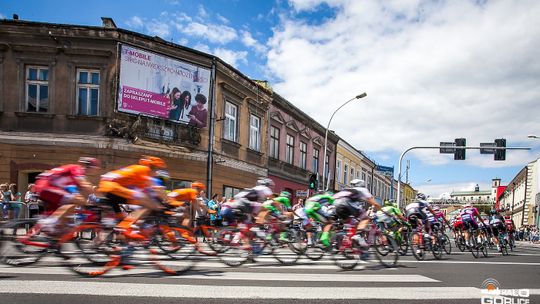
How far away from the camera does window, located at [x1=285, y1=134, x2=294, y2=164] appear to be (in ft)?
89.2

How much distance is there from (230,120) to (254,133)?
280 centimetres

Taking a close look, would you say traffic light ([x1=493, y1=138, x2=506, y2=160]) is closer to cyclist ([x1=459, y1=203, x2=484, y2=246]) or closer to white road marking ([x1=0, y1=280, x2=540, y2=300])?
cyclist ([x1=459, y1=203, x2=484, y2=246])

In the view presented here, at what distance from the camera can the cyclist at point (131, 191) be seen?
20.9 feet

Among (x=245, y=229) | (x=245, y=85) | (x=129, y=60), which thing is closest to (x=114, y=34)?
(x=129, y=60)

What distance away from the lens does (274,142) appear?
2533 centimetres

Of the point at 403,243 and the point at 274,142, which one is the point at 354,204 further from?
the point at 274,142

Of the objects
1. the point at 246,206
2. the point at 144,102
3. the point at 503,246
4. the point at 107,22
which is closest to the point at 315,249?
the point at 246,206

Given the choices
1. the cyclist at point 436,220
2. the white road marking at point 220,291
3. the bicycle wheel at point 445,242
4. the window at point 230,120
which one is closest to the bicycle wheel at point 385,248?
the white road marking at point 220,291

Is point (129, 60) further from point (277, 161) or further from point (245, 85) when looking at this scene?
point (277, 161)

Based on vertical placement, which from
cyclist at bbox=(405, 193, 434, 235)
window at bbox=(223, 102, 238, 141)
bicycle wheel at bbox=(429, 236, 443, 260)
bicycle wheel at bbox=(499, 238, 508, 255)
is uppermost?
window at bbox=(223, 102, 238, 141)

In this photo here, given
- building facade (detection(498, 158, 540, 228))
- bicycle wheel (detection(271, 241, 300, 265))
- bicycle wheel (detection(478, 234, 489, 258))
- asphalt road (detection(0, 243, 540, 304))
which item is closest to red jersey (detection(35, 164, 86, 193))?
asphalt road (detection(0, 243, 540, 304))

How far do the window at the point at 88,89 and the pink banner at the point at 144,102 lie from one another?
1160 mm

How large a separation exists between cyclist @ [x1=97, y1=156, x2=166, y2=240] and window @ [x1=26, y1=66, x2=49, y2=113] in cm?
1111

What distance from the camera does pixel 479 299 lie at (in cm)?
530
